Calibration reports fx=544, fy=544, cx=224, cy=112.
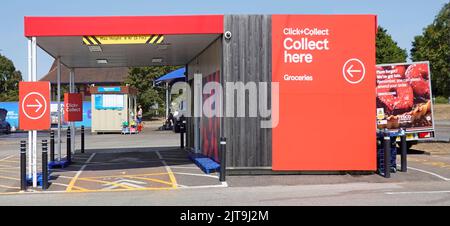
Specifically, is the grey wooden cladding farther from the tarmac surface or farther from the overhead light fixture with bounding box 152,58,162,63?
the overhead light fixture with bounding box 152,58,162,63

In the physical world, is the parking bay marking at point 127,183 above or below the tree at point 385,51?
below

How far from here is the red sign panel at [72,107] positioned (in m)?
17.5

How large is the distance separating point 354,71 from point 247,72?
8.30 ft

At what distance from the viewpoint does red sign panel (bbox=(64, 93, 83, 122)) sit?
17.5 metres

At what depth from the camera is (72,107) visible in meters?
17.6

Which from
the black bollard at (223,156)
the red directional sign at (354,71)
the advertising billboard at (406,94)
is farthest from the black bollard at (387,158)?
the advertising billboard at (406,94)

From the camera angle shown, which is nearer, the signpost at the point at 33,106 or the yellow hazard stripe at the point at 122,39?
the signpost at the point at 33,106

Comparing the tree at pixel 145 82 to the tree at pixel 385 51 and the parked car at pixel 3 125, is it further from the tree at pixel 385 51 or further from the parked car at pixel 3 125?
the tree at pixel 385 51

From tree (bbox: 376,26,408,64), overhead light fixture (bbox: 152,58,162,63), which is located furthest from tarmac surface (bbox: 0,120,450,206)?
tree (bbox: 376,26,408,64)

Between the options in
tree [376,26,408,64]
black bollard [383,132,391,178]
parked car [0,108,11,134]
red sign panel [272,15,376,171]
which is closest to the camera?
black bollard [383,132,391,178]

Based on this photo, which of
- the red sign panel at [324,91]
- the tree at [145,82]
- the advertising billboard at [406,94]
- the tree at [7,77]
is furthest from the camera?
the tree at [7,77]

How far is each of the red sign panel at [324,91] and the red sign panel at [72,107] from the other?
7.71 metres

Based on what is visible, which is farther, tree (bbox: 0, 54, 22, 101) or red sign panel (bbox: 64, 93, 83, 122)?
tree (bbox: 0, 54, 22, 101)

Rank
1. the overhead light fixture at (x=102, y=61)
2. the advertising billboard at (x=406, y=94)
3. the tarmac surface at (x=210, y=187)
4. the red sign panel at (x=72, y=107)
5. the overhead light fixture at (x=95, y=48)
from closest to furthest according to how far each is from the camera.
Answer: the tarmac surface at (x=210, y=187)
the overhead light fixture at (x=95, y=48)
the overhead light fixture at (x=102, y=61)
the red sign panel at (x=72, y=107)
the advertising billboard at (x=406, y=94)
